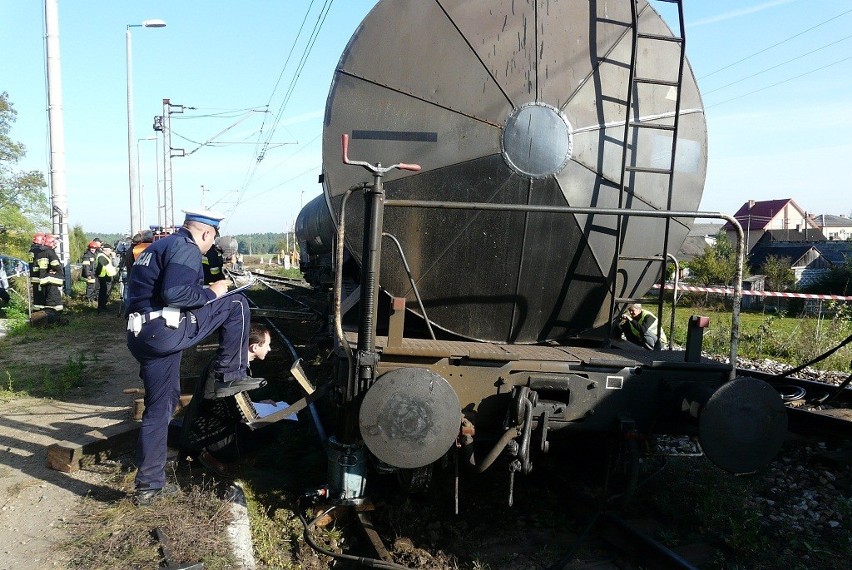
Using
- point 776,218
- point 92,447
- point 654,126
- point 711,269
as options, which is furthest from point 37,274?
point 776,218

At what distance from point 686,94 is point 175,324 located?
365 cm

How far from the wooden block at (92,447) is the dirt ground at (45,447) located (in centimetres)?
9

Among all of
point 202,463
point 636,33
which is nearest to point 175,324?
point 202,463

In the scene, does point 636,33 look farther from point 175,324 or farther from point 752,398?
point 175,324

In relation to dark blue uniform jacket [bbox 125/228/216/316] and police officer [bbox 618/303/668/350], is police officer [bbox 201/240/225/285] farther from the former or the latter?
police officer [bbox 618/303/668/350]

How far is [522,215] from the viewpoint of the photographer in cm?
404

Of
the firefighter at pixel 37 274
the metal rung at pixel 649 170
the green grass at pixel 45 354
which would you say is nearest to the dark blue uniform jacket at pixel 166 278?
the metal rung at pixel 649 170

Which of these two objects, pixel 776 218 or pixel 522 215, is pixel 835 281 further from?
pixel 776 218

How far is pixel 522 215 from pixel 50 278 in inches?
450

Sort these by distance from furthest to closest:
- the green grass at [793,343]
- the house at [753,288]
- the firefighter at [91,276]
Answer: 1. the house at [753,288]
2. the firefighter at [91,276]
3. the green grass at [793,343]

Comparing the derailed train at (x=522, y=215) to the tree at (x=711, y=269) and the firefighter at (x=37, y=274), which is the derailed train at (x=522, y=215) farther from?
the tree at (x=711, y=269)

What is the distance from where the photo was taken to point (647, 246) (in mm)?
4355

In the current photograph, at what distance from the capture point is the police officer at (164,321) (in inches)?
162

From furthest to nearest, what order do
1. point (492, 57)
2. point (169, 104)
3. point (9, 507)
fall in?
point (169, 104), point (9, 507), point (492, 57)
